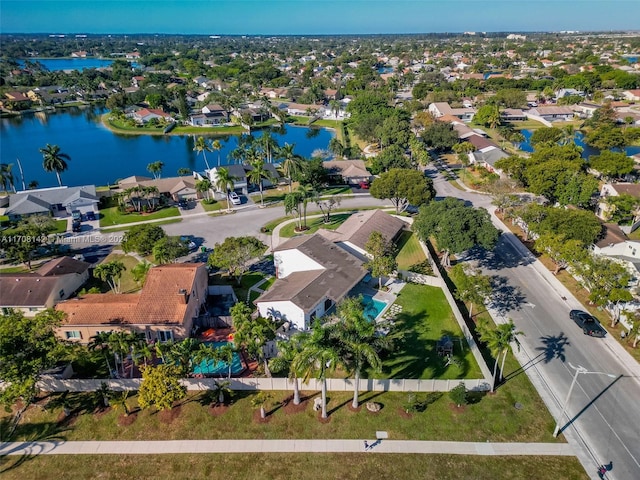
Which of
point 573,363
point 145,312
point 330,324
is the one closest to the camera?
point 330,324

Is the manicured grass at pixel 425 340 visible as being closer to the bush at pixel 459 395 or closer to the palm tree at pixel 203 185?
the bush at pixel 459 395

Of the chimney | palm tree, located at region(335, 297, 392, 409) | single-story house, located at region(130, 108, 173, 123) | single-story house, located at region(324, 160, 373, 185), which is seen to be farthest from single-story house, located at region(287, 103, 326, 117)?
palm tree, located at region(335, 297, 392, 409)

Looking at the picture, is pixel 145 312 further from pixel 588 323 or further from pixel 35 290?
pixel 588 323

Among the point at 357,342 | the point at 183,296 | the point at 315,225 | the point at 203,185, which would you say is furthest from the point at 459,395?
the point at 203,185

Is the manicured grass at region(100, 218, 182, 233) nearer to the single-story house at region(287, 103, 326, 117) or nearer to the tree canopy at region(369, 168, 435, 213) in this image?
the tree canopy at region(369, 168, 435, 213)

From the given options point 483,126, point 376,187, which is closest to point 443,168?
point 376,187

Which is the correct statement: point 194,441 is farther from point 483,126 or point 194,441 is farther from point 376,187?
point 483,126
